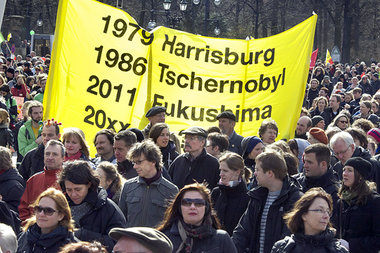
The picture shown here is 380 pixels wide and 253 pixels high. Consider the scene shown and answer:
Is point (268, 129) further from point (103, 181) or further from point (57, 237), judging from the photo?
point (57, 237)

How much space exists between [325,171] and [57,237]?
246cm

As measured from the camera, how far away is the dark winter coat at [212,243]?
4707 mm

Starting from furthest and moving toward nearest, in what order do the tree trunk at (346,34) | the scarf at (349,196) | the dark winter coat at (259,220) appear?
the tree trunk at (346,34) → the scarf at (349,196) → the dark winter coat at (259,220)

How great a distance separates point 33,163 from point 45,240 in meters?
2.95

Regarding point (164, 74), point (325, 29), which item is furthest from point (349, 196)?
point (325, 29)

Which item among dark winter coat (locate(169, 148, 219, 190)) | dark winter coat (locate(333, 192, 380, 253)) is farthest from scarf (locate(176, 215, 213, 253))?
dark winter coat (locate(169, 148, 219, 190))

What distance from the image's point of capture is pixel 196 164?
23.6 feet

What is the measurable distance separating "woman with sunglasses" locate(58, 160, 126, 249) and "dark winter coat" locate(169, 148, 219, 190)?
6.38ft

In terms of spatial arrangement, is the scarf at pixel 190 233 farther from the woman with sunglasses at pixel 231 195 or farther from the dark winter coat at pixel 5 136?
the dark winter coat at pixel 5 136

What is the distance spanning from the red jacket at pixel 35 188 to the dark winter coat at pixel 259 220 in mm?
1554

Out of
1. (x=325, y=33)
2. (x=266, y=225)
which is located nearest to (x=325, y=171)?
(x=266, y=225)

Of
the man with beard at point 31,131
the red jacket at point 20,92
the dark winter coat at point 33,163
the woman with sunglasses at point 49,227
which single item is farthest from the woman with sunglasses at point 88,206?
the red jacket at point 20,92

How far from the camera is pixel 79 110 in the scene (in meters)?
8.60

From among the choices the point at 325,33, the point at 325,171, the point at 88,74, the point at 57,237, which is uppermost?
the point at 325,33
